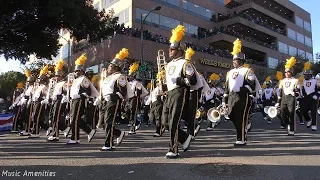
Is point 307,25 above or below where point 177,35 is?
above

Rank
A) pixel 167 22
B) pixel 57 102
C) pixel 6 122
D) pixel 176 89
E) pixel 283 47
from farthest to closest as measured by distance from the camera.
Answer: pixel 283 47 → pixel 167 22 → pixel 6 122 → pixel 57 102 → pixel 176 89

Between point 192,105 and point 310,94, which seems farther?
point 310,94

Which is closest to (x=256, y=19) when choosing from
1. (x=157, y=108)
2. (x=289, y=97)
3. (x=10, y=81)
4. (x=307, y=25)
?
(x=307, y=25)

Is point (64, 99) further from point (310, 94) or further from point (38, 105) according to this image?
point (310, 94)

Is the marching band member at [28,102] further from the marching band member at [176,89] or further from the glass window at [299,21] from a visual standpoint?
the glass window at [299,21]

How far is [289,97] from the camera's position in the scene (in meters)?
10.3

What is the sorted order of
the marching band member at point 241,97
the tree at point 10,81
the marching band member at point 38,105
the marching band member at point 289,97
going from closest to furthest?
1. the marching band member at point 241,97
2. the marching band member at point 289,97
3. the marching band member at point 38,105
4. the tree at point 10,81

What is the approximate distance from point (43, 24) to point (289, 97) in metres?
14.7

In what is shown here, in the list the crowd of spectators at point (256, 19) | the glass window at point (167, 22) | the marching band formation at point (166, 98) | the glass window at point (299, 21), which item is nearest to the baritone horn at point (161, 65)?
the marching band formation at point (166, 98)

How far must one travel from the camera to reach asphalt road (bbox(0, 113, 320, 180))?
5129mm

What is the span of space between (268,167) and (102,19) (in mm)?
18336

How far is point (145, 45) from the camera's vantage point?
31.2m

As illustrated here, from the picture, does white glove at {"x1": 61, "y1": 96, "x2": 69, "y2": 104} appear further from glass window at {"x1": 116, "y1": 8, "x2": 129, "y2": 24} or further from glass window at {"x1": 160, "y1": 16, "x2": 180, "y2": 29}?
glass window at {"x1": 160, "y1": 16, "x2": 180, "y2": 29}

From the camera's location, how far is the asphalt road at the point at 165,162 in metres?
5.13
